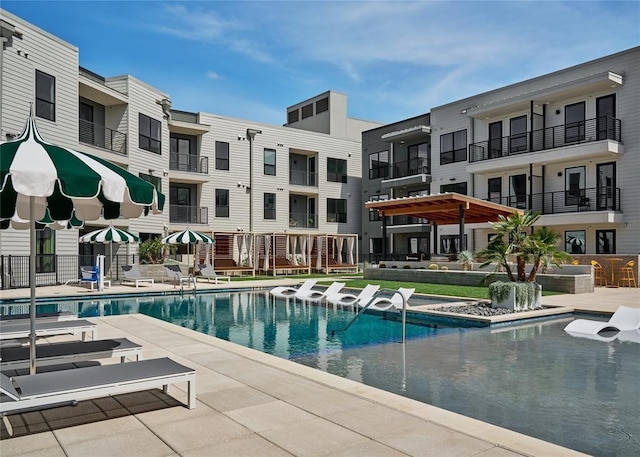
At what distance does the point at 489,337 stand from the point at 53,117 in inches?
740

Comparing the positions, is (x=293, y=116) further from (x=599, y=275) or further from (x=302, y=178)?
(x=599, y=275)

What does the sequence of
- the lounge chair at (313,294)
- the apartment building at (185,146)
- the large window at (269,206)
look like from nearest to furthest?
1. the lounge chair at (313,294)
2. the apartment building at (185,146)
3. the large window at (269,206)

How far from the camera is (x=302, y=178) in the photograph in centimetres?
3859

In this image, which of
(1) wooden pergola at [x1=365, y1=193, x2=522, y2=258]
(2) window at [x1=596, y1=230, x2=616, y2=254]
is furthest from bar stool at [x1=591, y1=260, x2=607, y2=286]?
(1) wooden pergola at [x1=365, y1=193, x2=522, y2=258]

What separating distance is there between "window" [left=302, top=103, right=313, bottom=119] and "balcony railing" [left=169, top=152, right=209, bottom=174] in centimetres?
1350

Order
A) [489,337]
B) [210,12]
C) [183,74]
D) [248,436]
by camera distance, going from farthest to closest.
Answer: [183,74] < [210,12] < [489,337] < [248,436]

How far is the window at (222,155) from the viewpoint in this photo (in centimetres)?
3412

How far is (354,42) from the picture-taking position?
14.0 meters

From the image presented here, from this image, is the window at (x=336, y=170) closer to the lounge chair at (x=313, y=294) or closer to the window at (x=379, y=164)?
the window at (x=379, y=164)

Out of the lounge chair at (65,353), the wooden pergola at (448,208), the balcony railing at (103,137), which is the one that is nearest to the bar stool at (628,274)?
the wooden pergola at (448,208)

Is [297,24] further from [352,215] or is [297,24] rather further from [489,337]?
[352,215]

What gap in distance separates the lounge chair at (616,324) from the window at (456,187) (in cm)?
2082

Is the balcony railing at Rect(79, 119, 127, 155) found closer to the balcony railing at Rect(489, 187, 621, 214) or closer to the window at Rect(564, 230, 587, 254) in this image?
the balcony railing at Rect(489, 187, 621, 214)

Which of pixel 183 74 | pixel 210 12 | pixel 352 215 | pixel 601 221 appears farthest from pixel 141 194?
pixel 352 215
